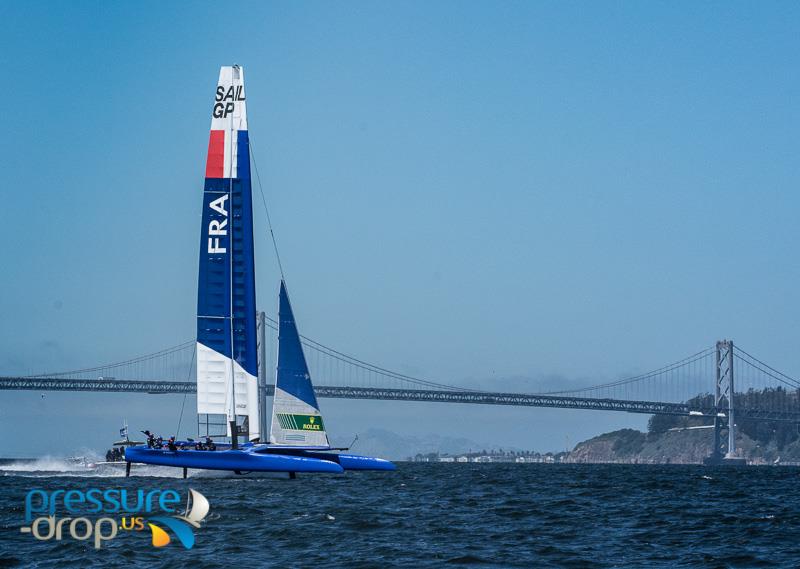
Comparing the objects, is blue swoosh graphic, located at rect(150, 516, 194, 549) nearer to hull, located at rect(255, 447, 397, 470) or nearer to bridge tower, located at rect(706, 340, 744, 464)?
hull, located at rect(255, 447, 397, 470)

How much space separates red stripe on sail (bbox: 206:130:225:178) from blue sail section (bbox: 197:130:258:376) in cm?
21

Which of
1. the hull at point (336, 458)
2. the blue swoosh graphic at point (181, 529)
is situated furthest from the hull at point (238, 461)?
the blue swoosh graphic at point (181, 529)

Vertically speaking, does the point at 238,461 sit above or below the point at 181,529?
above

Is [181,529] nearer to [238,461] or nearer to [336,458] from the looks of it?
[238,461]

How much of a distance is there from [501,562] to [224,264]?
17.7 meters

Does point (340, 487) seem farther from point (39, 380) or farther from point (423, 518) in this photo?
point (39, 380)

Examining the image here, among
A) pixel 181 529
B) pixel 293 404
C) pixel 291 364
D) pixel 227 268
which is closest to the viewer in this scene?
pixel 181 529

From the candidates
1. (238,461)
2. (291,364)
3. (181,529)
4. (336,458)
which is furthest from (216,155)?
(181,529)

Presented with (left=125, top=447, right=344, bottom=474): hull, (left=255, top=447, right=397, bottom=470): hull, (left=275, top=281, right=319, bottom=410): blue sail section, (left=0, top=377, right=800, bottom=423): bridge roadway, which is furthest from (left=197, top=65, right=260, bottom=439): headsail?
(left=0, top=377, right=800, bottom=423): bridge roadway

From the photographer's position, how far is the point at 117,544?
629 inches

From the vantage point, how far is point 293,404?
31.4 m

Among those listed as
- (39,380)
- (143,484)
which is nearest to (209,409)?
(143,484)

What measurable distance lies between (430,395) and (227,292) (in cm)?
7112

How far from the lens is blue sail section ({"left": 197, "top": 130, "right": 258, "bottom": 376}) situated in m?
30.8
